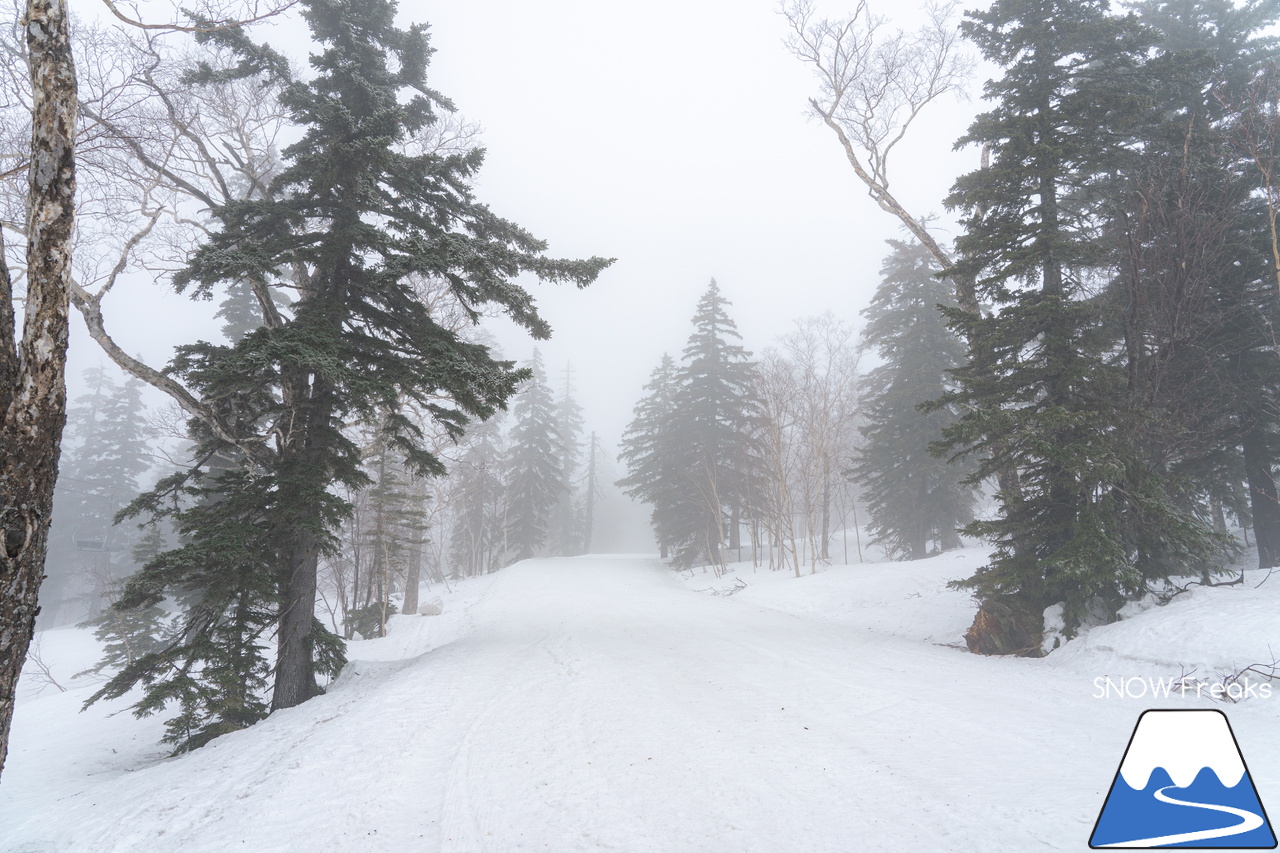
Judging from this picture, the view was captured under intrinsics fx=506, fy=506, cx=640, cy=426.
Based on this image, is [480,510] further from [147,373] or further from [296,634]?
[147,373]

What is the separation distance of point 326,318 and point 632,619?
338 inches

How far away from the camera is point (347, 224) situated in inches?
305

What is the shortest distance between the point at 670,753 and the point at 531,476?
96.6ft

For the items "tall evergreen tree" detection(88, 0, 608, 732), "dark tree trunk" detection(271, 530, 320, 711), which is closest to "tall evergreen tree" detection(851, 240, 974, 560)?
"tall evergreen tree" detection(88, 0, 608, 732)

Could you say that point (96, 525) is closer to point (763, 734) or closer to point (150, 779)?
point (150, 779)

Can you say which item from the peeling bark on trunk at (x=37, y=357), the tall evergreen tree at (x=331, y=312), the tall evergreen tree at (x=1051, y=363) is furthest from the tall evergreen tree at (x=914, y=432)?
the peeling bark on trunk at (x=37, y=357)

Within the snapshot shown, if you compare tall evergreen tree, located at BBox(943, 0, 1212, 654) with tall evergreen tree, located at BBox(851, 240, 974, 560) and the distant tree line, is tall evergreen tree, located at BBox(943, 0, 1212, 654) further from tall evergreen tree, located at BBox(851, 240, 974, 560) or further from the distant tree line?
tall evergreen tree, located at BBox(851, 240, 974, 560)

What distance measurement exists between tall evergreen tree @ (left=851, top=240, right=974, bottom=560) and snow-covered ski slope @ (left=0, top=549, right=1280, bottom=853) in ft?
36.7

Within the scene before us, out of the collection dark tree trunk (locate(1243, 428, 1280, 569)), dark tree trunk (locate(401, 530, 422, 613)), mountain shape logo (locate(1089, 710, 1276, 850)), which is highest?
dark tree trunk (locate(1243, 428, 1280, 569))

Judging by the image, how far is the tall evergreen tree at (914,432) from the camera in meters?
18.7

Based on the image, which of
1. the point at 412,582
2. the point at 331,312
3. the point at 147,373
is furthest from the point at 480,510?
the point at 331,312

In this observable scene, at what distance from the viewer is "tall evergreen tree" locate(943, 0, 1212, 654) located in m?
7.10

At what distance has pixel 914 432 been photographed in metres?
18.8

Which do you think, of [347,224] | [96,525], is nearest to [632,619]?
[347,224]
